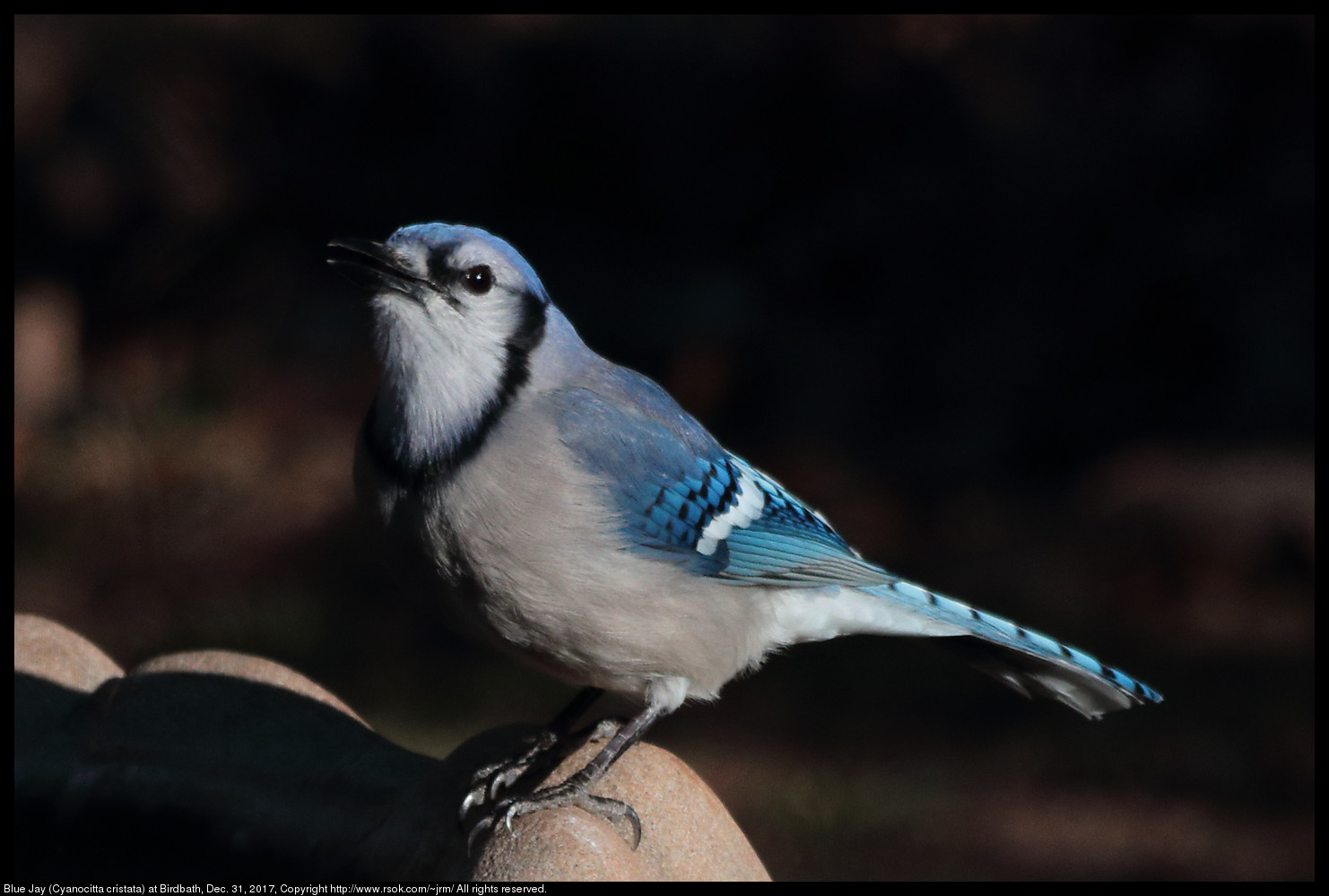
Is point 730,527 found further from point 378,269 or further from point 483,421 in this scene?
point 378,269

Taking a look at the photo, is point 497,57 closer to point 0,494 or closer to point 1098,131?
point 1098,131

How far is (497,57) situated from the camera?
22.8 ft

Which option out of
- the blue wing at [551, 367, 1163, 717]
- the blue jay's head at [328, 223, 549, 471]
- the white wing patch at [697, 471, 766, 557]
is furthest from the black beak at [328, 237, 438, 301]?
the white wing patch at [697, 471, 766, 557]

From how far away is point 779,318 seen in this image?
6.47 m

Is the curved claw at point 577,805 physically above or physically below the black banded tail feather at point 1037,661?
below

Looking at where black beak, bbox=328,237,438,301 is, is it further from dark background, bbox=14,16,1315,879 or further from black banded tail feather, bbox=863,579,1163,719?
dark background, bbox=14,16,1315,879

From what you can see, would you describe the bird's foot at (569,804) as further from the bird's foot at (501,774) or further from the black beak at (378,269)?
the black beak at (378,269)

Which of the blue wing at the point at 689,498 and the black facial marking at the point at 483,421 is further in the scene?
the blue wing at the point at 689,498

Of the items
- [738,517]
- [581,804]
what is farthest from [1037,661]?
[581,804]

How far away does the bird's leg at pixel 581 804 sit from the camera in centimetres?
195

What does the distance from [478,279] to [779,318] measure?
459cm

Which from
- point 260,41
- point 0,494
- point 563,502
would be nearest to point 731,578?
point 563,502

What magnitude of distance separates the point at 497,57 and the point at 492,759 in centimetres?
546

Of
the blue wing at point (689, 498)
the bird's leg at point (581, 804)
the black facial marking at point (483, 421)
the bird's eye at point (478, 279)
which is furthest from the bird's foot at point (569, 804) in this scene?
the bird's eye at point (478, 279)
